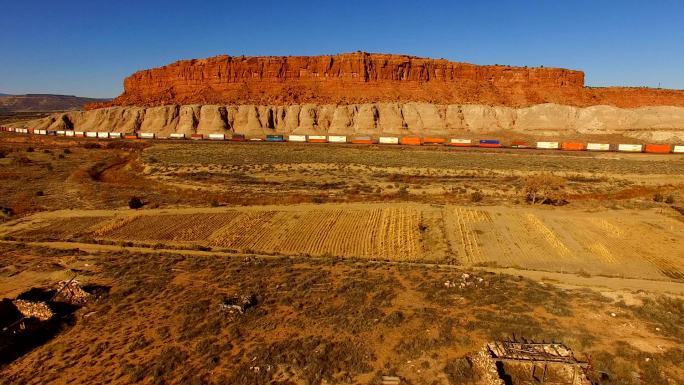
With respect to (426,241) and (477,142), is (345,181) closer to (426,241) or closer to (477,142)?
(426,241)

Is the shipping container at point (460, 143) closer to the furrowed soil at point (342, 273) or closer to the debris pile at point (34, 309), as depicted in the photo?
the furrowed soil at point (342, 273)

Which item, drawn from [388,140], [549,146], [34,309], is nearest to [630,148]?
[549,146]

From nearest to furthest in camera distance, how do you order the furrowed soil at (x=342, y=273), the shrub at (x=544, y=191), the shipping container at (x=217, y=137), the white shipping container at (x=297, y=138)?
the furrowed soil at (x=342, y=273), the shrub at (x=544, y=191), the white shipping container at (x=297, y=138), the shipping container at (x=217, y=137)


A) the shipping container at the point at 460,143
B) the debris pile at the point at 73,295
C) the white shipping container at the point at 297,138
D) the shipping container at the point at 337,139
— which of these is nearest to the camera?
the debris pile at the point at 73,295

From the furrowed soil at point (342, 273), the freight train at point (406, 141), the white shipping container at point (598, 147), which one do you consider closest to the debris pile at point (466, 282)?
the furrowed soil at point (342, 273)

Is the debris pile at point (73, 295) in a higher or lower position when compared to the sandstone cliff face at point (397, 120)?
lower

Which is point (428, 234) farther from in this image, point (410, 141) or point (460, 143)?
point (460, 143)
